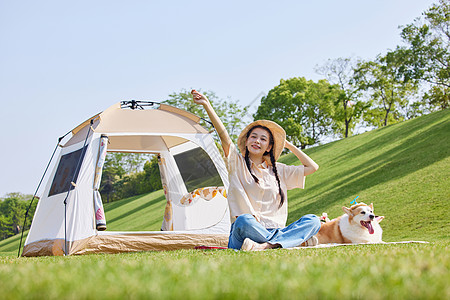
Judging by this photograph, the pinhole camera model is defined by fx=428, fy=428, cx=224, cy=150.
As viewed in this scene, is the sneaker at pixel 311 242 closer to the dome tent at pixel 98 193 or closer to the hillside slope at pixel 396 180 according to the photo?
the dome tent at pixel 98 193

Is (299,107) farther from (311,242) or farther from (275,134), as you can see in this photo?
(311,242)

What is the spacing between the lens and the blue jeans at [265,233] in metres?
3.77

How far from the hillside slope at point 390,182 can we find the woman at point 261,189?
9.71 feet

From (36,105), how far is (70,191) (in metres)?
9.93

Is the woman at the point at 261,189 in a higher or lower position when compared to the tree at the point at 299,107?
lower

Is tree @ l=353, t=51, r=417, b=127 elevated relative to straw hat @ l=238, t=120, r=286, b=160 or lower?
elevated

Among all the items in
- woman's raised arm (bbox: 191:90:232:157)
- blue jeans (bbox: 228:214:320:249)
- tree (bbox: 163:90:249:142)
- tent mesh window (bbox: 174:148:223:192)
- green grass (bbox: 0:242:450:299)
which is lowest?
blue jeans (bbox: 228:214:320:249)

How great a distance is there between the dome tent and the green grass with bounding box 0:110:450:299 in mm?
979

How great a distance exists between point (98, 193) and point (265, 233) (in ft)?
9.41

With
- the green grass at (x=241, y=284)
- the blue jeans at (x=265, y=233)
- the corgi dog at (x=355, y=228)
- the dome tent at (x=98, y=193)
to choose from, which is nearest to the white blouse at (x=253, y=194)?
the blue jeans at (x=265, y=233)

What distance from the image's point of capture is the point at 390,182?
35.6ft

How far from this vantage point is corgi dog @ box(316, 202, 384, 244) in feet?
16.0

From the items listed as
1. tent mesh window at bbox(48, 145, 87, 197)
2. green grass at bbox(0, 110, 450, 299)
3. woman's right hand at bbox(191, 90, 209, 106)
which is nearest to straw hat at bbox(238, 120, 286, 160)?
woman's right hand at bbox(191, 90, 209, 106)

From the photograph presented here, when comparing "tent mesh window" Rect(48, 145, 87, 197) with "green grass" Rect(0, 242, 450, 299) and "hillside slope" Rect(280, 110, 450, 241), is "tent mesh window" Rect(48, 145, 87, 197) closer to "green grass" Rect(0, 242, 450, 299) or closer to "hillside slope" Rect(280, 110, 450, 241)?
"green grass" Rect(0, 242, 450, 299)
